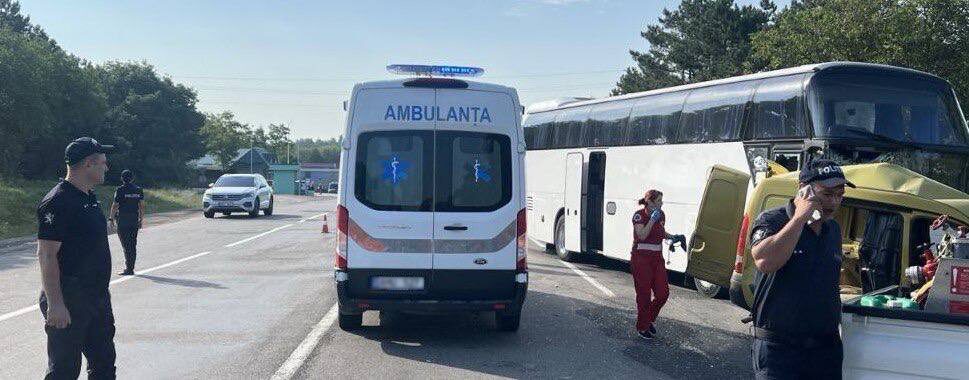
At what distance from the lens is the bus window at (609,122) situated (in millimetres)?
15840

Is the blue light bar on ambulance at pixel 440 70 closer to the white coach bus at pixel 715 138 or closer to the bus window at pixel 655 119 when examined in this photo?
the white coach bus at pixel 715 138

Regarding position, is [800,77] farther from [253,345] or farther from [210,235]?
[210,235]

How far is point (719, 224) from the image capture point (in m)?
11.3

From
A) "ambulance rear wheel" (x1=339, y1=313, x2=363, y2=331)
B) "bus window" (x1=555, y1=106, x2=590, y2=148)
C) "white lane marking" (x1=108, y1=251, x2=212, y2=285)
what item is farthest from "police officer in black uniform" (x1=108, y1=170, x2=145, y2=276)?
"bus window" (x1=555, y1=106, x2=590, y2=148)

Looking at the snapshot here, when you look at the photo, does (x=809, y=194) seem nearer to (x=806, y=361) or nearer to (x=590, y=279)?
(x=806, y=361)

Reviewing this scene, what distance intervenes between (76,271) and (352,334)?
413 cm

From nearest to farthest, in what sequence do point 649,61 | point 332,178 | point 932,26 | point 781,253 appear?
point 781,253, point 932,26, point 649,61, point 332,178

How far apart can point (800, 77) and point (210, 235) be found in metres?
16.8

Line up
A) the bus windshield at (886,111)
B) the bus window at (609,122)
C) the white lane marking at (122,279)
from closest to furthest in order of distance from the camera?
the white lane marking at (122,279), the bus windshield at (886,111), the bus window at (609,122)

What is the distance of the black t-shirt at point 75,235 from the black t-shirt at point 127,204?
9.26 meters

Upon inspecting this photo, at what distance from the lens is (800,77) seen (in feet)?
37.4

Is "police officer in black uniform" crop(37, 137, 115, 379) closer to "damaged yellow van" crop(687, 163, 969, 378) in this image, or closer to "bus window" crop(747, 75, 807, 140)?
"damaged yellow van" crop(687, 163, 969, 378)

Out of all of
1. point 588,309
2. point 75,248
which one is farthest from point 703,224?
point 75,248

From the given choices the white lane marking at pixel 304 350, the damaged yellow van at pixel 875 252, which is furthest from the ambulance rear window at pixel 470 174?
the damaged yellow van at pixel 875 252
